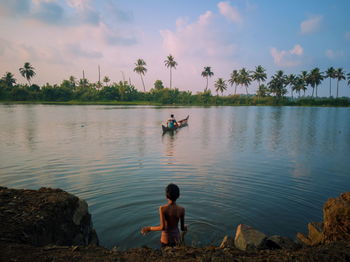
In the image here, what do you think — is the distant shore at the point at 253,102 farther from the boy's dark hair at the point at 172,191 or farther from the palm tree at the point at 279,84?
the boy's dark hair at the point at 172,191

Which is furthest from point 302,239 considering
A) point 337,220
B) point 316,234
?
point 337,220

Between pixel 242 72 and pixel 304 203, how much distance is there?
396ft

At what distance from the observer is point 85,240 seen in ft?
18.6

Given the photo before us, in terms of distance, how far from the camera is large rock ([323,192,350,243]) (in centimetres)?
475

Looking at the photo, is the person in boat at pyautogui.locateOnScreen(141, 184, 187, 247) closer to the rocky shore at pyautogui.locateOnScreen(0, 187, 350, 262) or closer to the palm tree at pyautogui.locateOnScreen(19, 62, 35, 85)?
the rocky shore at pyautogui.locateOnScreen(0, 187, 350, 262)

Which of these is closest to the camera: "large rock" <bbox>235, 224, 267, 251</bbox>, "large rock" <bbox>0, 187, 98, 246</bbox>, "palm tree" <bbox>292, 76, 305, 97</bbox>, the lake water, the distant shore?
"large rock" <bbox>0, 187, 98, 246</bbox>

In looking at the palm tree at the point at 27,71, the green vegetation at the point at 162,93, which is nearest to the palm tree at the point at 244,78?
the green vegetation at the point at 162,93

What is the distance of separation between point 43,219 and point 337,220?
580 centimetres

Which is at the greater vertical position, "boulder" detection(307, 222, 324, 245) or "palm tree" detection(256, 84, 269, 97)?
"palm tree" detection(256, 84, 269, 97)

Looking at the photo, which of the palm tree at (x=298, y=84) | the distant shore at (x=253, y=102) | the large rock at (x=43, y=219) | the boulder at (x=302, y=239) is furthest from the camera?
the palm tree at (x=298, y=84)

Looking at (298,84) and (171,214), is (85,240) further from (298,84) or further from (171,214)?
(298,84)

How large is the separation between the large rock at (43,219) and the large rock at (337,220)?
5.25 metres

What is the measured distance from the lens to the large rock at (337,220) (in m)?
4.75

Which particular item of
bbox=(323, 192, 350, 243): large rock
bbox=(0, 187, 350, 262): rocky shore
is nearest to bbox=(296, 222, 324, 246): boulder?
bbox=(0, 187, 350, 262): rocky shore
